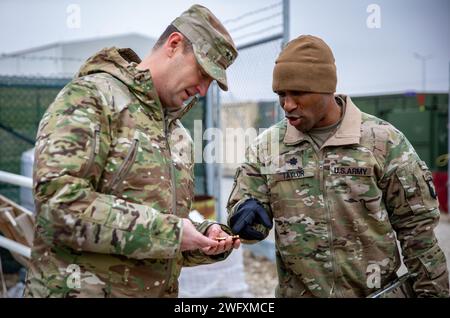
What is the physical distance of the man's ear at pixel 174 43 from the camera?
6.22 feet

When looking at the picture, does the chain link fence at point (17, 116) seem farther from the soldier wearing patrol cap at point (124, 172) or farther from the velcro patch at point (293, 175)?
the soldier wearing patrol cap at point (124, 172)

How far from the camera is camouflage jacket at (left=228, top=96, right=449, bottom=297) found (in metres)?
2.33

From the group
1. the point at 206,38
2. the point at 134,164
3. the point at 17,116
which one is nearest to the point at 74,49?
the point at 17,116

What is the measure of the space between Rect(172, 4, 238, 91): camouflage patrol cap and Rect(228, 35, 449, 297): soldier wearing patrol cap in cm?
46

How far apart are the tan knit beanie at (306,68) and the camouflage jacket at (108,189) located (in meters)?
0.57

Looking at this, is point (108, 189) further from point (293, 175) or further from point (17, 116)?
point (17, 116)

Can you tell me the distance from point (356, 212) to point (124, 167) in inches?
42.3

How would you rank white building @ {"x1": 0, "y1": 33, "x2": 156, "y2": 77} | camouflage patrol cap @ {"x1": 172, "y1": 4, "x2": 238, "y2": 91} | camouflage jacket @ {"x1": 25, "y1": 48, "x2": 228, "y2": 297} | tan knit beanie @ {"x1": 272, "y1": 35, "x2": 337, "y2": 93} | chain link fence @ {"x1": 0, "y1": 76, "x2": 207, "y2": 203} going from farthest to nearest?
white building @ {"x1": 0, "y1": 33, "x2": 156, "y2": 77} < chain link fence @ {"x1": 0, "y1": 76, "x2": 207, "y2": 203} < tan knit beanie @ {"x1": 272, "y1": 35, "x2": 337, "y2": 93} < camouflage patrol cap @ {"x1": 172, "y1": 4, "x2": 238, "y2": 91} < camouflage jacket @ {"x1": 25, "y1": 48, "x2": 228, "y2": 297}

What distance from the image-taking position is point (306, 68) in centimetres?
228

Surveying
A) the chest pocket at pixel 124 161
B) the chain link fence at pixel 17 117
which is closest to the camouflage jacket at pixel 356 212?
the chest pocket at pixel 124 161

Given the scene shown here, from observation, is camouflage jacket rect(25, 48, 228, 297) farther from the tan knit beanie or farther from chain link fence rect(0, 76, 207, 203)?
chain link fence rect(0, 76, 207, 203)

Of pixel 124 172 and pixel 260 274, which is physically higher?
pixel 124 172

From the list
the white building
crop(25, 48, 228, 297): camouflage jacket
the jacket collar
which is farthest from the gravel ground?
the white building
